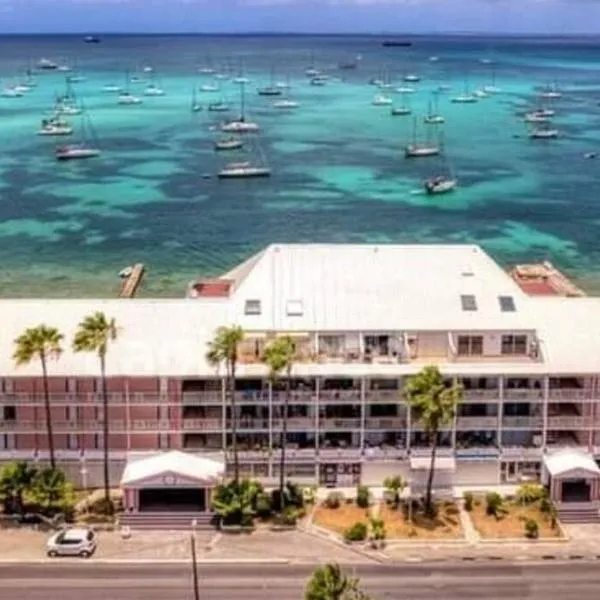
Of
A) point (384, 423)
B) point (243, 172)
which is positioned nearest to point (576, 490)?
point (384, 423)

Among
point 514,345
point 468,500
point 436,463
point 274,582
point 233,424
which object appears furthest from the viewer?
point 514,345

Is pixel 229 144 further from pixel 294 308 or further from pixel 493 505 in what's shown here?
pixel 493 505

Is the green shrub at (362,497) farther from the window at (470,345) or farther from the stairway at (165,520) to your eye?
the window at (470,345)

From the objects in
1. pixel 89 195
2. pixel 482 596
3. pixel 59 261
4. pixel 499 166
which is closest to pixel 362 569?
pixel 482 596

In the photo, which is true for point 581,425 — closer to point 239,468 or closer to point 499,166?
point 239,468

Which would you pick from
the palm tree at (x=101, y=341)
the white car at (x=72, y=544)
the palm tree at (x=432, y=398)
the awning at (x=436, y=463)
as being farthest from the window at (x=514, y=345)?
the white car at (x=72, y=544)

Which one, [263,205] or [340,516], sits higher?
[263,205]

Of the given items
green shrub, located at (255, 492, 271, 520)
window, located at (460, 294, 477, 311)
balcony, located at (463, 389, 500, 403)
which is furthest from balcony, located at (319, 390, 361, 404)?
window, located at (460, 294, 477, 311)

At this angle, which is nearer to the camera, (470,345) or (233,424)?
(233,424)
